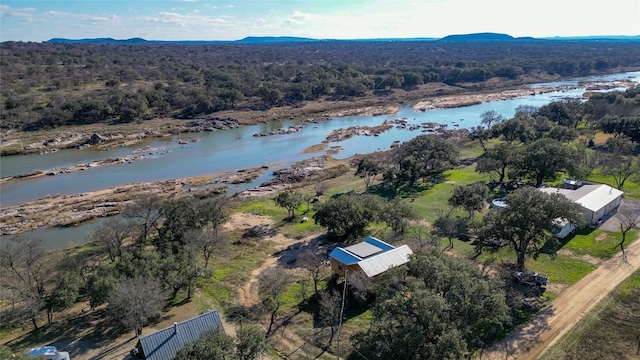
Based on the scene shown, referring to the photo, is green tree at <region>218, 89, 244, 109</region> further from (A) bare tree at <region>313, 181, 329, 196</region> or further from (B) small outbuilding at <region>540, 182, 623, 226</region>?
(B) small outbuilding at <region>540, 182, 623, 226</region>

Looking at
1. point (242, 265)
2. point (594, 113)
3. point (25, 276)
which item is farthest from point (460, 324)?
point (594, 113)

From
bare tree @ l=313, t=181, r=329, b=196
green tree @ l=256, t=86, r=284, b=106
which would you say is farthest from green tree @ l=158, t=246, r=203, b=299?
green tree @ l=256, t=86, r=284, b=106

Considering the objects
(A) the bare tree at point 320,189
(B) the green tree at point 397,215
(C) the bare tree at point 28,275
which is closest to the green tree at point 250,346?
(C) the bare tree at point 28,275

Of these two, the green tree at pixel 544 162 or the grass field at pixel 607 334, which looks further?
the green tree at pixel 544 162

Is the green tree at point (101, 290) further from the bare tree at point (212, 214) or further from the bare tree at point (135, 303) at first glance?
the bare tree at point (212, 214)

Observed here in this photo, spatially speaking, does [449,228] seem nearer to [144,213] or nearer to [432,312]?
[432,312]

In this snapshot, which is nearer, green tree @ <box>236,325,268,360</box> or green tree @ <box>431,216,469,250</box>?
green tree @ <box>236,325,268,360</box>

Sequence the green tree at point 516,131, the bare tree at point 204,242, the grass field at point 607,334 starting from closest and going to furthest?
the grass field at point 607,334 < the bare tree at point 204,242 < the green tree at point 516,131

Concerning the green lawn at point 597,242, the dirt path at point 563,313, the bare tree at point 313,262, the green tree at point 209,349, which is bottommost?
the bare tree at point 313,262
